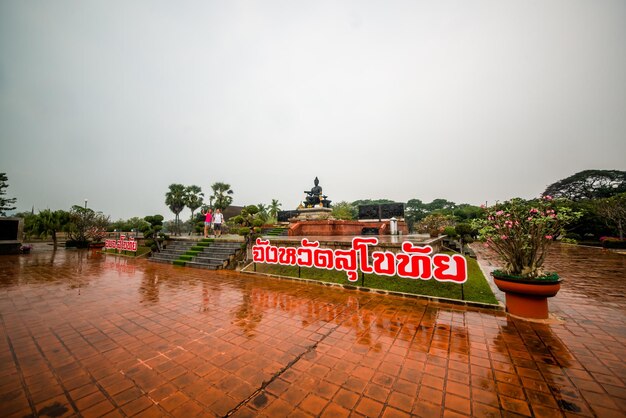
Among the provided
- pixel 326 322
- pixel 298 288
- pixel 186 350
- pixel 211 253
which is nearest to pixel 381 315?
pixel 326 322

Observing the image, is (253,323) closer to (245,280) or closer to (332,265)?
(332,265)

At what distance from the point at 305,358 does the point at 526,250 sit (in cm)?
489

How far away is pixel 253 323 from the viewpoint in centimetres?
443

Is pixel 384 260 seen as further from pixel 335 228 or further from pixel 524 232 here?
pixel 335 228

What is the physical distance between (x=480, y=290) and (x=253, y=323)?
Answer: 5713mm

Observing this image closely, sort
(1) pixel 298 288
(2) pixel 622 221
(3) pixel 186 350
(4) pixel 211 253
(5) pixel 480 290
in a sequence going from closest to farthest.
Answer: (3) pixel 186 350, (5) pixel 480 290, (1) pixel 298 288, (4) pixel 211 253, (2) pixel 622 221

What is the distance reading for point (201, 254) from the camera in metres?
11.4

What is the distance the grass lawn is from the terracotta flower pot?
1.94 feet

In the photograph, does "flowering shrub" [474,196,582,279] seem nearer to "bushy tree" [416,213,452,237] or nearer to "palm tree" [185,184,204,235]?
"bushy tree" [416,213,452,237]

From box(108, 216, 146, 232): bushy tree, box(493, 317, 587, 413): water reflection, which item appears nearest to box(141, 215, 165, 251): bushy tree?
box(108, 216, 146, 232): bushy tree

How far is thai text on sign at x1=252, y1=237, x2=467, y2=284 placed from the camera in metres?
5.31

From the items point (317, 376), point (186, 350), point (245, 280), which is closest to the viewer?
point (317, 376)

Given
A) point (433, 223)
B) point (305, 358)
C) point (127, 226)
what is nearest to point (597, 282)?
point (305, 358)

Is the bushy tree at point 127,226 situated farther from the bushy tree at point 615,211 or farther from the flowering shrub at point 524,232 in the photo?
the bushy tree at point 615,211
